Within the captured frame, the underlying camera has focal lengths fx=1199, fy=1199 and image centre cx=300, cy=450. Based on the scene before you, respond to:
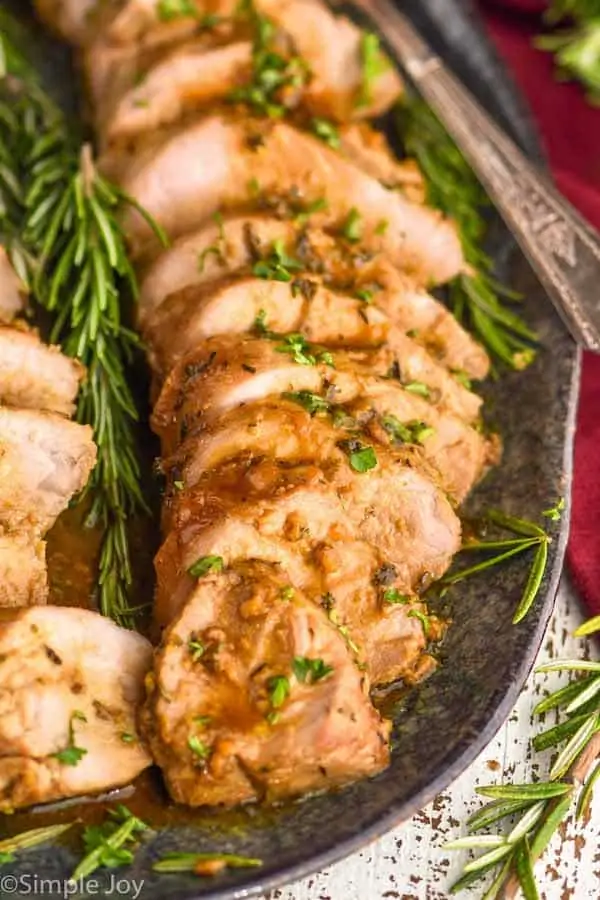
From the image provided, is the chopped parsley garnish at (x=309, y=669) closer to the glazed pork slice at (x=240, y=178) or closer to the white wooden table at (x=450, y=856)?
the white wooden table at (x=450, y=856)

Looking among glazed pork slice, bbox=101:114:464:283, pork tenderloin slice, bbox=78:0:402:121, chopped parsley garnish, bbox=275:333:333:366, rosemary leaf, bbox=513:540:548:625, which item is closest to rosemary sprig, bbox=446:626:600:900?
rosemary leaf, bbox=513:540:548:625

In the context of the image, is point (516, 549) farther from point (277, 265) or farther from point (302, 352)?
point (277, 265)

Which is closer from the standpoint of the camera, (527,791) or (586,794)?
(527,791)

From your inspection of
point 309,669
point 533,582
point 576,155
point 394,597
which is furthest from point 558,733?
point 576,155

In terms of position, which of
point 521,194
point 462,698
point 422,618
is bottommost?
point 462,698

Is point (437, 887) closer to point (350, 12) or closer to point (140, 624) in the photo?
point (140, 624)

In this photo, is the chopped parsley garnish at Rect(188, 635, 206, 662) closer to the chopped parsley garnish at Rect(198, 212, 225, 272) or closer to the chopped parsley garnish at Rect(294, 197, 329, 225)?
the chopped parsley garnish at Rect(198, 212, 225, 272)
